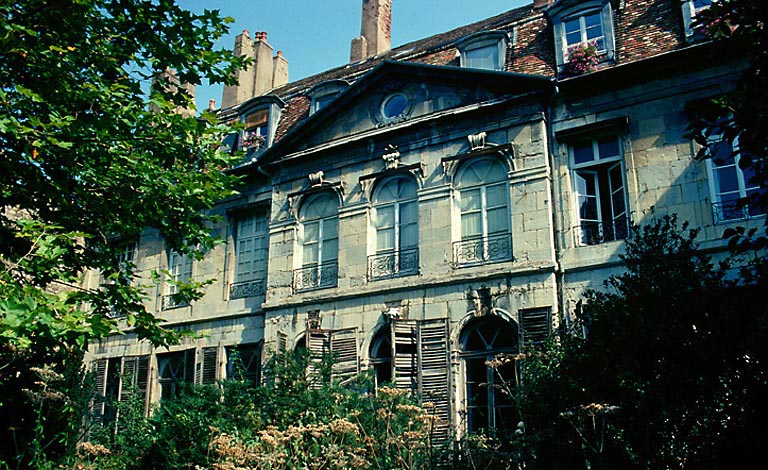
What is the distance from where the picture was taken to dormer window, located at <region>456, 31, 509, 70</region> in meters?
14.1

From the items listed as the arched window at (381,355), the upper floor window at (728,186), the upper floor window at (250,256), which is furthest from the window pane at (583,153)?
the upper floor window at (250,256)

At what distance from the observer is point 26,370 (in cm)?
1188

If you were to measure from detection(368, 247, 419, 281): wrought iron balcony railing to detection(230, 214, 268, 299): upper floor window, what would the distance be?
3.12 m

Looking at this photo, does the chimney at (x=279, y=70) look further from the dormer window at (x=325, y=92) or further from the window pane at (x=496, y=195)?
the window pane at (x=496, y=195)

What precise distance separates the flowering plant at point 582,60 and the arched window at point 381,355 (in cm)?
589

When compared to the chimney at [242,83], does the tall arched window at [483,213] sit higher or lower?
lower

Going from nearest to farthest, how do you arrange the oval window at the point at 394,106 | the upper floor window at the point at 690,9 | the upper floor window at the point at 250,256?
the upper floor window at the point at 690,9 → the oval window at the point at 394,106 → the upper floor window at the point at 250,256

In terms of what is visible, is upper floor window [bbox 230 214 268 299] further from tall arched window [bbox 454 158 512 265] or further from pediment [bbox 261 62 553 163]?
tall arched window [bbox 454 158 512 265]

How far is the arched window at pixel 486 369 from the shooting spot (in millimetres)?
12055

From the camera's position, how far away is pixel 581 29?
13.4 m

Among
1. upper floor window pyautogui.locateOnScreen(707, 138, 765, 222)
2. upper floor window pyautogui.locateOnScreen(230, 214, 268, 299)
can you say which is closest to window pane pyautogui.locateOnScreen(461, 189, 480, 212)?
upper floor window pyautogui.locateOnScreen(707, 138, 765, 222)

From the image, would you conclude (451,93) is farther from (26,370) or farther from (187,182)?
(26,370)

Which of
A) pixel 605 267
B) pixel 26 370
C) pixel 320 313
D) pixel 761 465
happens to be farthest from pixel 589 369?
pixel 26 370

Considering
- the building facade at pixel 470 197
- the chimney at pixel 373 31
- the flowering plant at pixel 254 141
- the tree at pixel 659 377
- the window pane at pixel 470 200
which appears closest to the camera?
the tree at pixel 659 377
